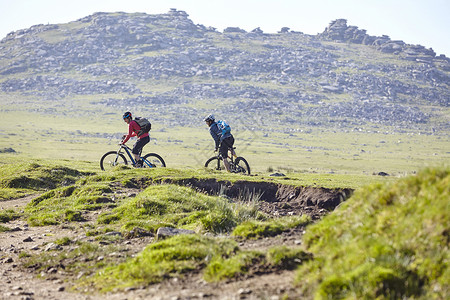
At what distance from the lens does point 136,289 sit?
24.8 ft

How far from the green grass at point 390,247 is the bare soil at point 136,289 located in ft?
2.24

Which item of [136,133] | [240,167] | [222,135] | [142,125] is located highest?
[142,125]

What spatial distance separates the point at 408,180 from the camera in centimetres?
752

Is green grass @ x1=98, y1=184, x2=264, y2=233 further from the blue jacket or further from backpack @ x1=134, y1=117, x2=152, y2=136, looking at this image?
the blue jacket

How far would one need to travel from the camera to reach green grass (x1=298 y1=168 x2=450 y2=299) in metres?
5.98

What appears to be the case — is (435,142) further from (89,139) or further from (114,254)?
(114,254)

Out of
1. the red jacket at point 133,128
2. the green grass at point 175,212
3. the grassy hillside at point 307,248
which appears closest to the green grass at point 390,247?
the grassy hillside at point 307,248

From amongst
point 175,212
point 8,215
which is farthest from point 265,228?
point 8,215

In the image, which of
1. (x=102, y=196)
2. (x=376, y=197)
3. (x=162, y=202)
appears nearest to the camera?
(x=376, y=197)

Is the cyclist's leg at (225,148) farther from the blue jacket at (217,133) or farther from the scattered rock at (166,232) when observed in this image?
the scattered rock at (166,232)

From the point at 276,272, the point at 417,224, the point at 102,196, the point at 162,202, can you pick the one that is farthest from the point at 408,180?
the point at 102,196

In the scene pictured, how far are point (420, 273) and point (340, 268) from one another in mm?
1047

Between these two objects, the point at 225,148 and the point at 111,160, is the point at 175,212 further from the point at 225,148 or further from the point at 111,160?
the point at 111,160

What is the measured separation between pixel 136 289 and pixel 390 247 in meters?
4.06
